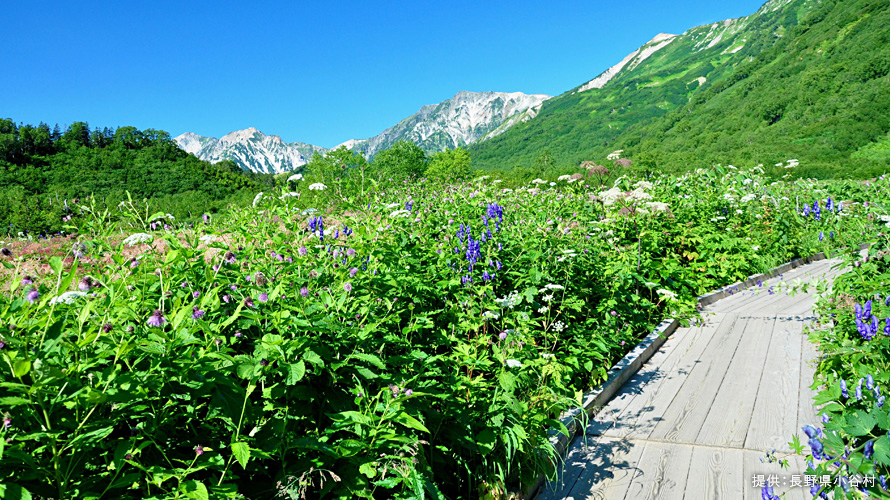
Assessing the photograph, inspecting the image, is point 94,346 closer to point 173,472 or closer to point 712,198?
point 173,472

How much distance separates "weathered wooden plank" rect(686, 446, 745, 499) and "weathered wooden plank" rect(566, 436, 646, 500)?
0.25 meters

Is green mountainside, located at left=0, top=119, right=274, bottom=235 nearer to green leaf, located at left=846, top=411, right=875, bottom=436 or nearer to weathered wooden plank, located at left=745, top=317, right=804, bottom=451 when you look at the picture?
weathered wooden plank, located at left=745, top=317, right=804, bottom=451

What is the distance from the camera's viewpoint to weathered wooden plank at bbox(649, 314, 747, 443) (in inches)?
98.8

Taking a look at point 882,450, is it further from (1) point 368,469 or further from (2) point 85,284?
(2) point 85,284

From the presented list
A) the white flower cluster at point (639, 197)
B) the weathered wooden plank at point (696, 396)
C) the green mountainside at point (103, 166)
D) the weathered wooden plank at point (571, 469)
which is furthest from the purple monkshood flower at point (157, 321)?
the green mountainside at point (103, 166)

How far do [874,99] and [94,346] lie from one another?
60317mm

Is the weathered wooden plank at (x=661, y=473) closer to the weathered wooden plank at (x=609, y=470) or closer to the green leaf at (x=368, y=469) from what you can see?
the weathered wooden plank at (x=609, y=470)

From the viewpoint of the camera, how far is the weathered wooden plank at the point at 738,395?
2424mm

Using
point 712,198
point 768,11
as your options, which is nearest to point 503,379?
point 712,198

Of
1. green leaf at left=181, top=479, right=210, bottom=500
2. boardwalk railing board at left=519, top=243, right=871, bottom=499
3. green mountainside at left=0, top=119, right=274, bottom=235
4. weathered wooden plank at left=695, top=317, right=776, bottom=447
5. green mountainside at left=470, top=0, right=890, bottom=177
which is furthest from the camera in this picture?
green mountainside at left=0, top=119, right=274, bottom=235

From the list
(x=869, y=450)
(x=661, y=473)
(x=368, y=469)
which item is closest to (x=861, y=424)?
(x=869, y=450)

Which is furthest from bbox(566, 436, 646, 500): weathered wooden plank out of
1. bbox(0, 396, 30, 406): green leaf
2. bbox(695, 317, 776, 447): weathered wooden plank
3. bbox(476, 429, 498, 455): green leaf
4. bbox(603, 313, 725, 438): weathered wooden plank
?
bbox(0, 396, 30, 406): green leaf

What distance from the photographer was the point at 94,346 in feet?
3.89

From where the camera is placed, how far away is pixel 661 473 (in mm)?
2168
